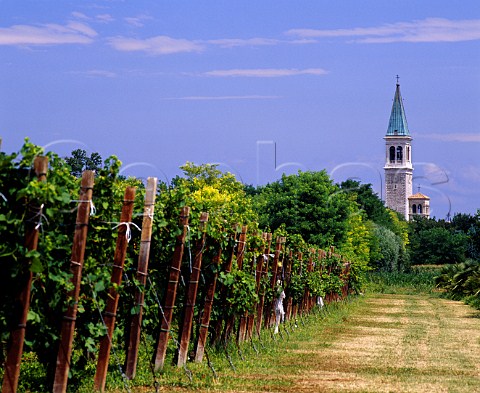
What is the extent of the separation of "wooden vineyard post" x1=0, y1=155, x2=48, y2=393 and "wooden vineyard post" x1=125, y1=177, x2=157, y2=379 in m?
3.63

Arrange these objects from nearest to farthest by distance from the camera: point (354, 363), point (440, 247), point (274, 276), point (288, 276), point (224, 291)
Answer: point (354, 363) < point (224, 291) < point (274, 276) < point (288, 276) < point (440, 247)

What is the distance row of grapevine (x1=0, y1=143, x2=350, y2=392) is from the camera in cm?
1143

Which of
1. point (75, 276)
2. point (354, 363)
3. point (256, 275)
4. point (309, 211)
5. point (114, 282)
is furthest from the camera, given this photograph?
point (309, 211)

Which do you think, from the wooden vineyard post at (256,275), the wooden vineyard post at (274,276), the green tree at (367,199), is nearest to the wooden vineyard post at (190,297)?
the wooden vineyard post at (256,275)

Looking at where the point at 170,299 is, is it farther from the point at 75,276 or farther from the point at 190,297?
the point at 75,276

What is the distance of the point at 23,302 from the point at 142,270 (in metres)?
4.11


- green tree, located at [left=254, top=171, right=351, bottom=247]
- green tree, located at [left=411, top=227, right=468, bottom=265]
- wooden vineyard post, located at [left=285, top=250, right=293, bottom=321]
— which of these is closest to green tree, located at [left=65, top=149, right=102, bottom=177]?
green tree, located at [left=254, top=171, right=351, bottom=247]

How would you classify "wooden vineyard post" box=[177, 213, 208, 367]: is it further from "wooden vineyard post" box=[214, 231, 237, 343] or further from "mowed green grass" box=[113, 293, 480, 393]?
"wooden vineyard post" box=[214, 231, 237, 343]

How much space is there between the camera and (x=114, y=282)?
1436cm

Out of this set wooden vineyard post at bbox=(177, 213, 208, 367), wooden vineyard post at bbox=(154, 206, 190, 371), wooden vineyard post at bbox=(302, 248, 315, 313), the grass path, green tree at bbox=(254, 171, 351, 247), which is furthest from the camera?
green tree at bbox=(254, 171, 351, 247)

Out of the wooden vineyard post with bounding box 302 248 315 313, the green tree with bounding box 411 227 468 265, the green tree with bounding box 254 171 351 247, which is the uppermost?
the green tree with bounding box 411 227 468 265

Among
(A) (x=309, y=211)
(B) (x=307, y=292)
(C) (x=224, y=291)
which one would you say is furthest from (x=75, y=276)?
(A) (x=309, y=211)

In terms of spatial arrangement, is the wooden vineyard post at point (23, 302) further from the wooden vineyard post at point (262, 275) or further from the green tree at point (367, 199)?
the green tree at point (367, 199)

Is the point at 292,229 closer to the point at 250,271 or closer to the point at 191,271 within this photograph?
the point at 250,271
